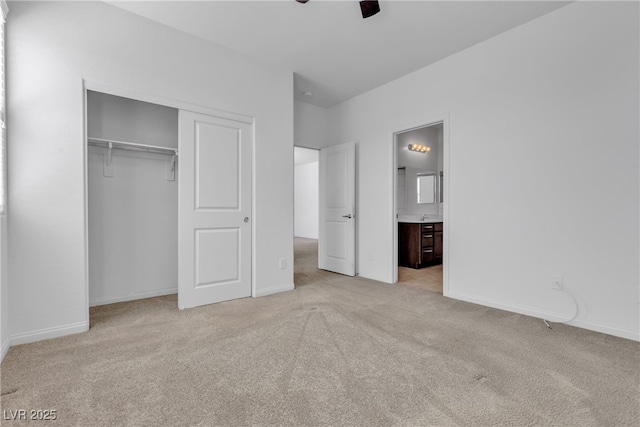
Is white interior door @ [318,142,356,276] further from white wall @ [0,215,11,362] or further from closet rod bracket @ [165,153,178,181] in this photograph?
white wall @ [0,215,11,362]

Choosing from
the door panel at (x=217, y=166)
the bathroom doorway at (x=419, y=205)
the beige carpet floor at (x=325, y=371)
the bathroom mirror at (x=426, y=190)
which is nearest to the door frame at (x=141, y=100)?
the door panel at (x=217, y=166)

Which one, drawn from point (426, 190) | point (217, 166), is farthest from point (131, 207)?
point (426, 190)

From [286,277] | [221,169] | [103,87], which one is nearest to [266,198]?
[221,169]

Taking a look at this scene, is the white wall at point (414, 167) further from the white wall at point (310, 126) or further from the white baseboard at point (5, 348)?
the white baseboard at point (5, 348)

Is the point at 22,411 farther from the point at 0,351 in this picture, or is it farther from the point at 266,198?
the point at 266,198

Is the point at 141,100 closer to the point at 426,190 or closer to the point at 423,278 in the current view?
the point at 423,278

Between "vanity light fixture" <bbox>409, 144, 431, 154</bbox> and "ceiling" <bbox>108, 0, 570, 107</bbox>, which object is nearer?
"ceiling" <bbox>108, 0, 570, 107</bbox>

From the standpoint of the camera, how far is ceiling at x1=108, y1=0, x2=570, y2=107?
258cm

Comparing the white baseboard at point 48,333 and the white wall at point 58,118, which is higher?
the white wall at point 58,118

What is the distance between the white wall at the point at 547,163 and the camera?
2344mm

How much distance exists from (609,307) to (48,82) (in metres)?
4.73

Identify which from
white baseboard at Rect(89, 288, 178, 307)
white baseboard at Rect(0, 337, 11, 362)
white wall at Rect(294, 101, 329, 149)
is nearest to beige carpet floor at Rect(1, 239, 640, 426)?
white baseboard at Rect(0, 337, 11, 362)

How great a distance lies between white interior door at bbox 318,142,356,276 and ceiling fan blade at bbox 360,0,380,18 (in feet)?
6.70

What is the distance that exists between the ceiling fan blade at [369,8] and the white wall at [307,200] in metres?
8.09
